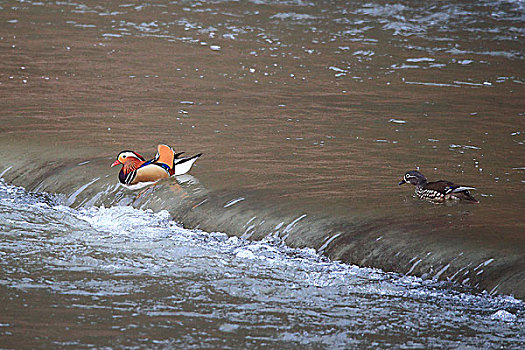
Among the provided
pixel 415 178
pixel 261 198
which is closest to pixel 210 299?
pixel 261 198

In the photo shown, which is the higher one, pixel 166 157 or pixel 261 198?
pixel 166 157

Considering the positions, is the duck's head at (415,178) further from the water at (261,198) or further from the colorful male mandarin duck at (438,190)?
the water at (261,198)

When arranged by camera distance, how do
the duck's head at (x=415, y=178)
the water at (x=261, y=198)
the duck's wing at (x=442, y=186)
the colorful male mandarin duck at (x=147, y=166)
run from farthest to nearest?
the colorful male mandarin duck at (x=147, y=166), the duck's head at (x=415, y=178), the duck's wing at (x=442, y=186), the water at (x=261, y=198)

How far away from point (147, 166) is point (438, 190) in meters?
2.02

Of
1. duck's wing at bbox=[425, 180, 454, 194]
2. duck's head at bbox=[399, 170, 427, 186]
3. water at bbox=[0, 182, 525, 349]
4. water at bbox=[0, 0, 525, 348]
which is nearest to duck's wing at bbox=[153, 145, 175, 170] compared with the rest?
water at bbox=[0, 0, 525, 348]

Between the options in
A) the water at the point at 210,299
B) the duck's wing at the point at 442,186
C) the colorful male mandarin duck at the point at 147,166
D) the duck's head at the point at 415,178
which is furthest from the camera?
the colorful male mandarin duck at the point at 147,166

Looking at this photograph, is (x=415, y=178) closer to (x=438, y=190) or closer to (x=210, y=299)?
(x=438, y=190)

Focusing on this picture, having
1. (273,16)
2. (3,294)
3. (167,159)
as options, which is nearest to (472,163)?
(167,159)

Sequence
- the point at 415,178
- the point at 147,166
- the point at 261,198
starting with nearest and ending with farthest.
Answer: the point at 415,178, the point at 261,198, the point at 147,166

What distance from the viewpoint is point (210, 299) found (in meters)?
4.22

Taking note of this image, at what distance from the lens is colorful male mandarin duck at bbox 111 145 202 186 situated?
18.9 ft

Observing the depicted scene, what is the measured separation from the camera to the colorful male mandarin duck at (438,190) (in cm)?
519

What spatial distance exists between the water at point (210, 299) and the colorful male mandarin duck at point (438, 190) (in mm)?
845

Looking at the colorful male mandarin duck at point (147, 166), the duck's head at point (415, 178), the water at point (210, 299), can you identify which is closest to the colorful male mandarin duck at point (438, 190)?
the duck's head at point (415, 178)
